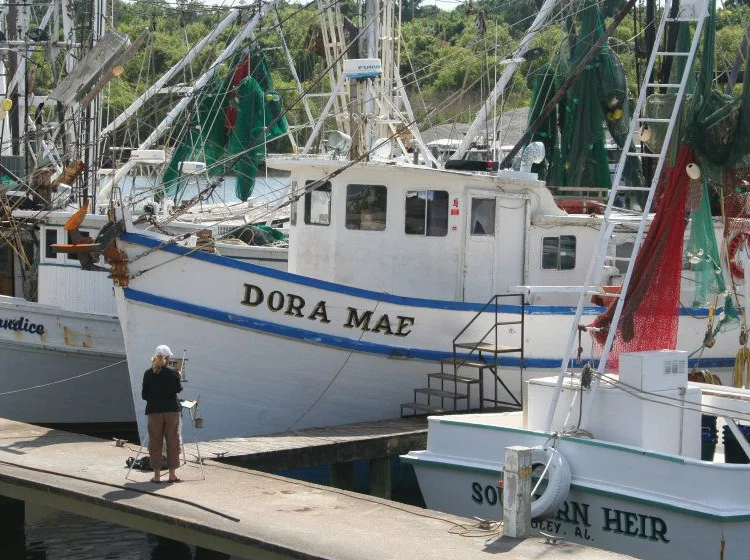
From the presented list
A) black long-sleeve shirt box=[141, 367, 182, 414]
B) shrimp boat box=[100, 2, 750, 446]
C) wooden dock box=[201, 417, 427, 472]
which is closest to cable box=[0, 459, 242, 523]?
black long-sleeve shirt box=[141, 367, 182, 414]

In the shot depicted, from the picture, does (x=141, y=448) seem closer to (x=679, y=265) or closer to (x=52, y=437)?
(x=52, y=437)

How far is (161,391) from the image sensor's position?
12367 mm

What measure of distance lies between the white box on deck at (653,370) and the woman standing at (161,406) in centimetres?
428

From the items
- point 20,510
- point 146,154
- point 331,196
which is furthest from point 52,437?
point 146,154

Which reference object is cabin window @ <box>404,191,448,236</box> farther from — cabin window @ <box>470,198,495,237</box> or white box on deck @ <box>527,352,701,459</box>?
white box on deck @ <box>527,352,701,459</box>

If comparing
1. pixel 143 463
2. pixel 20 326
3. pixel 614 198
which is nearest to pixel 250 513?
pixel 143 463

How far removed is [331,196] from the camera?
56.5 feet

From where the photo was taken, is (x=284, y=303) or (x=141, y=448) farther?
(x=284, y=303)

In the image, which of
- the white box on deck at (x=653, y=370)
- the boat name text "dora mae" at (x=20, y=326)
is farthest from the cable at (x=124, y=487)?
the boat name text "dora mae" at (x=20, y=326)

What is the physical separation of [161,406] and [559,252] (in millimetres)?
7269

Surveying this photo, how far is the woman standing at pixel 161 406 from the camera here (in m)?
12.4

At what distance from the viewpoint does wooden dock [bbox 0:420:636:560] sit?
10.3 metres

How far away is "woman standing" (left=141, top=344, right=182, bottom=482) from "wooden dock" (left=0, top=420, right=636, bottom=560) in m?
0.31

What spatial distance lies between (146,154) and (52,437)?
9.92 meters
